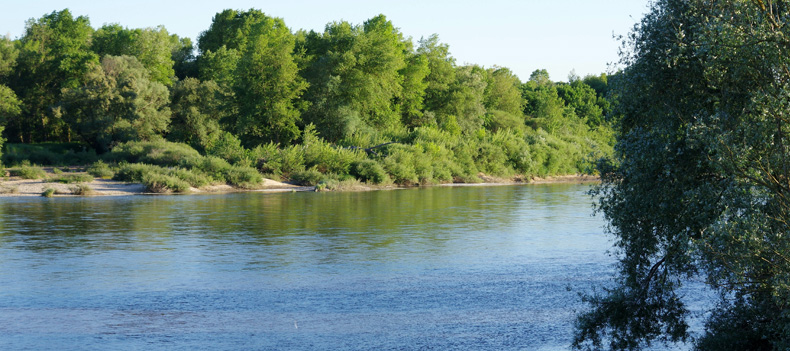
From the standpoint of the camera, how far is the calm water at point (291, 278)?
14.1 meters

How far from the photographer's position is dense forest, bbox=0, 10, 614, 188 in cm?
5662

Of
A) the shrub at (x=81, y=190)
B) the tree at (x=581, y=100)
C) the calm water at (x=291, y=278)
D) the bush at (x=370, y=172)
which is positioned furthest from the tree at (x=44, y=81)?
the tree at (x=581, y=100)

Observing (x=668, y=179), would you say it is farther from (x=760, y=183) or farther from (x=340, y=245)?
(x=340, y=245)

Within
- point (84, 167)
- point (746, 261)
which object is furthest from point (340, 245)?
point (84, 167)

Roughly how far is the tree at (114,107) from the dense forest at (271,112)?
128 millimetres

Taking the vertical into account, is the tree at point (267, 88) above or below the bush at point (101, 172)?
above

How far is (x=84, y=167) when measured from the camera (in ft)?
186

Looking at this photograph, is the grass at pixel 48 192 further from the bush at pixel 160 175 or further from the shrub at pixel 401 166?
the shrub at pixel 401 166

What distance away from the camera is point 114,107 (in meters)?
66.4

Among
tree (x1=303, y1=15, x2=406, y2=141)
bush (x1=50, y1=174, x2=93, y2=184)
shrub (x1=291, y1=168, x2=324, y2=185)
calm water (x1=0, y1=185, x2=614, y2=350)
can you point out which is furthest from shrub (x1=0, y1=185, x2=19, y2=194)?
tree (x1=303, y1=15, x2=406, y2=141)

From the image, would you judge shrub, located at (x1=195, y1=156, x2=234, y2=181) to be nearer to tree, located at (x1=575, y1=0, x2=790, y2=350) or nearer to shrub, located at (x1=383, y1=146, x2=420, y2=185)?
shrub, located at (x1=383, y1=146, x2=420, y2=185)

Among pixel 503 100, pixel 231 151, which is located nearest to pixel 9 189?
pixel 231 151

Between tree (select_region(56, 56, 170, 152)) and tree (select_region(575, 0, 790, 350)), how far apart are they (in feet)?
190

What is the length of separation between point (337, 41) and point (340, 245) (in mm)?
47695
